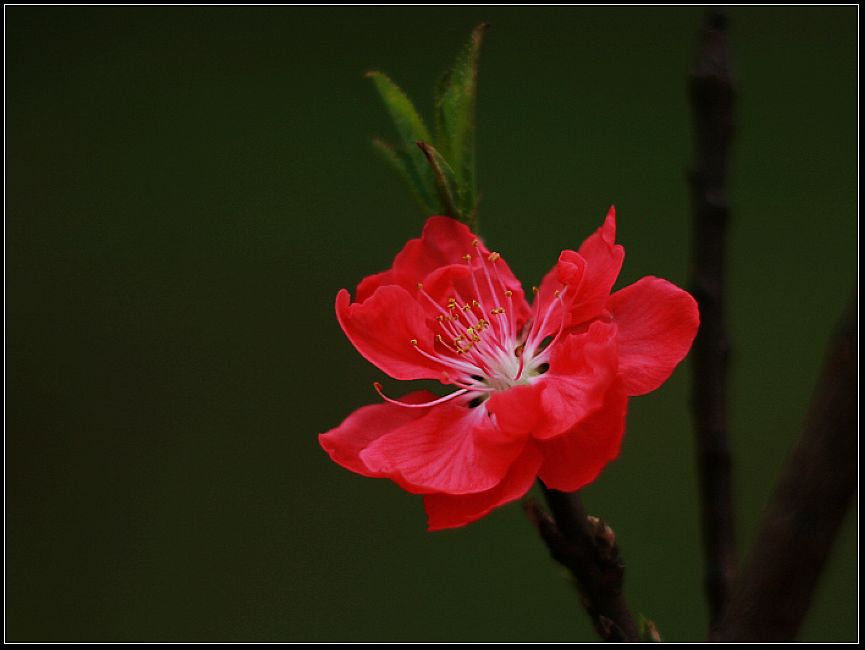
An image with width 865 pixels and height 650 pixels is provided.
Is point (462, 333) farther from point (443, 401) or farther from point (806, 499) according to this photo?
point (806, 499)

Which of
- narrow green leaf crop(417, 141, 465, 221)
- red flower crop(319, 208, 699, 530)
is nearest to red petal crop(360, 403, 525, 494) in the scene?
red flower crop(319, 208, 699, 530)

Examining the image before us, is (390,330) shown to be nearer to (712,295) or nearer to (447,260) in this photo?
(447,260)

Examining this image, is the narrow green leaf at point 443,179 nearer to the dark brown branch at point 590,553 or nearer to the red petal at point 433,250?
the red petal at point 433,250

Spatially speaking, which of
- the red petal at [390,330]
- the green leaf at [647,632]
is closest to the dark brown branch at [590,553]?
the green leaf at [647,632]

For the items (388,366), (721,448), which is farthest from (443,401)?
(721,448)

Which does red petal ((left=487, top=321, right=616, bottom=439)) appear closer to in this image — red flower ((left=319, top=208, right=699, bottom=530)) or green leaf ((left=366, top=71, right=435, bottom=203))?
red flower ((left=319, top=208, right=699, bottom=530))

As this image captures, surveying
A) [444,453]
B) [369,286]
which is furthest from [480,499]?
[369,286]
